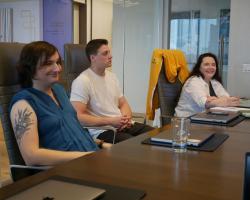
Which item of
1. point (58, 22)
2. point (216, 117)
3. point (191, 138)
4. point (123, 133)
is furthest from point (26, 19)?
point (191, 138)

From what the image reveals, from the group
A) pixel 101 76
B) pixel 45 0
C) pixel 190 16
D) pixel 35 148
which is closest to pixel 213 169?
pixel 35 148

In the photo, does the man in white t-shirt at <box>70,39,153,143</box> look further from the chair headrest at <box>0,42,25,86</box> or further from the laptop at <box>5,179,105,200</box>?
the laptop at <box>5,179,105,200</box>

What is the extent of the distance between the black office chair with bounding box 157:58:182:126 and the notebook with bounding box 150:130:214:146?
156cm

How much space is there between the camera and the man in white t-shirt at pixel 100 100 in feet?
8.17

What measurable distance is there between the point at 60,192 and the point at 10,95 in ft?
3.27

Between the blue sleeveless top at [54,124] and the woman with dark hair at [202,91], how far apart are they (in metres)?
1.40

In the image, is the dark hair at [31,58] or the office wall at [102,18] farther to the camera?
the office wall at [102,18]

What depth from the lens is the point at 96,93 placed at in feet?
8.71

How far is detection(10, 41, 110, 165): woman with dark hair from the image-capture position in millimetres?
1566

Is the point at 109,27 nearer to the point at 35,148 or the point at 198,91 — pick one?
the point at 198,91

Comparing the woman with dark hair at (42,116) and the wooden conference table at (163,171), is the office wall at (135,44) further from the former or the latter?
the wooden conference table at (163,171)

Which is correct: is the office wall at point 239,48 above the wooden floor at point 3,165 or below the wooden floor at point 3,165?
above

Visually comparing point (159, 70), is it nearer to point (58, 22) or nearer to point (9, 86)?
point (9, 86)

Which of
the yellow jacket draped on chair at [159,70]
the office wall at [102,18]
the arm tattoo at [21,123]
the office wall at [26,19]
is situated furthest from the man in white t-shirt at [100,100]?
the office wall at [26,19]
